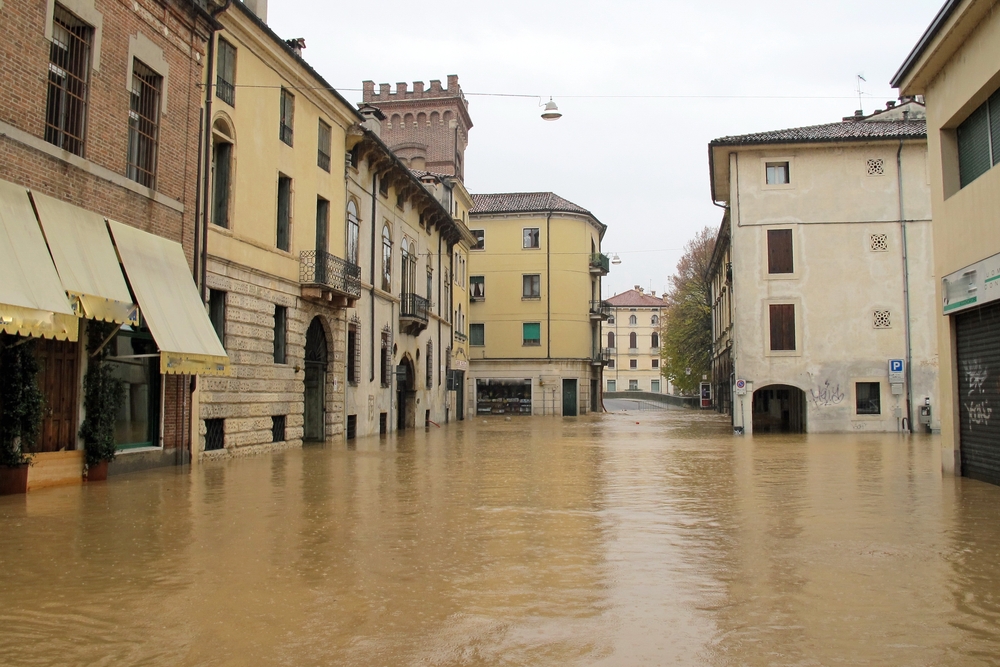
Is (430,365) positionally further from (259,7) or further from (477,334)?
(259,7)

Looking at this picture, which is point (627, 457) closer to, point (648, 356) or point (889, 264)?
point (889, 264)

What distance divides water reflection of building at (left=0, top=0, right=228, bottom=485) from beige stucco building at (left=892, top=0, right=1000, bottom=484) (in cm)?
1242

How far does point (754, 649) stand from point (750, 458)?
15421 millimetres

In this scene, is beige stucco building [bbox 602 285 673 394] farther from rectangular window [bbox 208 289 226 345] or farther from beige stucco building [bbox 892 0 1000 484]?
beige stucco building [bbox 892 0 1000 484]

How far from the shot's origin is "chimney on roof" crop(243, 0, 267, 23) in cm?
2266

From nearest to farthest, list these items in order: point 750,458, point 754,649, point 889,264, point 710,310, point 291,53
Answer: point 754,649
point 750,458
point 291,53
point 889,264
point 710,310

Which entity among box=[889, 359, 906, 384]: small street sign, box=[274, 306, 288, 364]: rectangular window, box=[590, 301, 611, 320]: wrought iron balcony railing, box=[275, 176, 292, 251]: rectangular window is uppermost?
box=[590, 301, 611, 320]: wrought iron balcony railing

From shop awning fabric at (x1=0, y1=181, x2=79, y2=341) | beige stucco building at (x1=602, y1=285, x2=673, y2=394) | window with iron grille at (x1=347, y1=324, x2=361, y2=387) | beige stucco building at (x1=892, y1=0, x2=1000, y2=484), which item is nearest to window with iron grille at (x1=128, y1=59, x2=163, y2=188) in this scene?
shop awning fabric at (x1=0, y1=181, x2=79, y2=341)

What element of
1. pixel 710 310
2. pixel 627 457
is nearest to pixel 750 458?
pixel 627 457

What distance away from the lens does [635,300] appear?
114562mm

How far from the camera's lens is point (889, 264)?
30969 millimetres

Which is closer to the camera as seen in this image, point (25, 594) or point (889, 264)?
point (25, 594)

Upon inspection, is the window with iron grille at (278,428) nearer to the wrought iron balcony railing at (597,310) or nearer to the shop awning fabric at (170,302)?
the shop awning fabric at (170,302)

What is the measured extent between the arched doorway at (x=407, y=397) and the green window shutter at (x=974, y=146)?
23636 mm
